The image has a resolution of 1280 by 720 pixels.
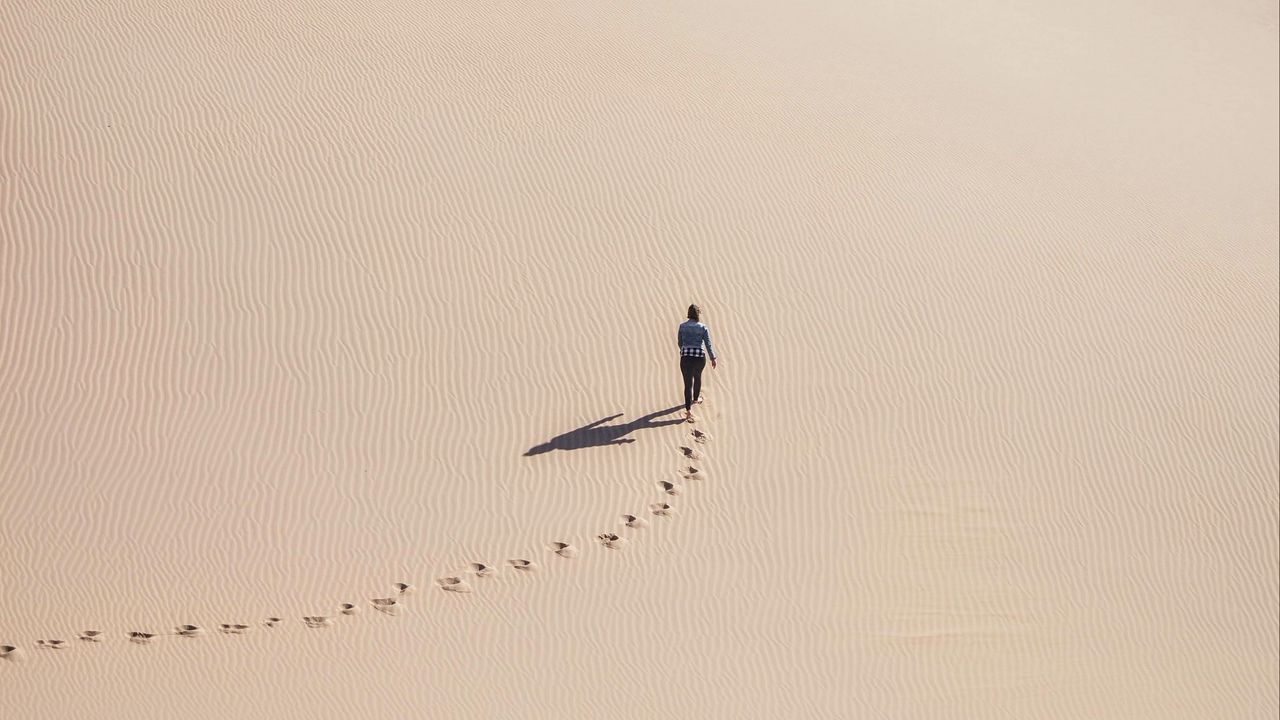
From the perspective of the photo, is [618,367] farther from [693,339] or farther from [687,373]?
[693,339]

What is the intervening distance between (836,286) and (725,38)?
4.96m

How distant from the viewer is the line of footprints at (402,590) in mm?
8461

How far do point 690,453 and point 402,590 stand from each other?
10.3ft

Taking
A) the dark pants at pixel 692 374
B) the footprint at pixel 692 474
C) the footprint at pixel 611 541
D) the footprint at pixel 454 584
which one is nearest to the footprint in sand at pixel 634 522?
the footprint at pixel 611 541

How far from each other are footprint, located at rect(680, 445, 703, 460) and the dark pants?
0.43m

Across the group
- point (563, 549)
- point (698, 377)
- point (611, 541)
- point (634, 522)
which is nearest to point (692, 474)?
point (634, 522)

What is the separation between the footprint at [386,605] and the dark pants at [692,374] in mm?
3485

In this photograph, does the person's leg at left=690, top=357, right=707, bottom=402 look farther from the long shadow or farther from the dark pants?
the long shadow

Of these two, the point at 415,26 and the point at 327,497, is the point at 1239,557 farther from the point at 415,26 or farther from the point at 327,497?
the point at 415,26

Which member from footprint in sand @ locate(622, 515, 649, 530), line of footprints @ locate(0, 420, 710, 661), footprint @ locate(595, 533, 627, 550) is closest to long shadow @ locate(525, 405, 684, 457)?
line of footprints @ locate(0, 420, 710, 661)

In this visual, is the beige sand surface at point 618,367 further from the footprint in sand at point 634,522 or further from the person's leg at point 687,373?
the person's leg at point 687,373

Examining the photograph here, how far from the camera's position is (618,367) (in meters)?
11.6

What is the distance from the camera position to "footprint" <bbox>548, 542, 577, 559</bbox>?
952 cm

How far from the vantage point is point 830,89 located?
15.2m
